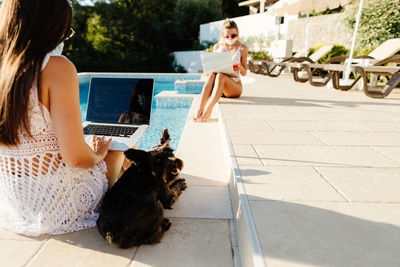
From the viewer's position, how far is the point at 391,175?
6.68 feet

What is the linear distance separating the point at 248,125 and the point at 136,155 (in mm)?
2095

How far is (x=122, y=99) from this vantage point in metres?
2.39

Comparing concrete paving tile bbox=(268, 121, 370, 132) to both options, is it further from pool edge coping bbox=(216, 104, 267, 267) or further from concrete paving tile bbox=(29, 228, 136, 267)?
concrete paving tile bbox=(29, 228, 136, 267)

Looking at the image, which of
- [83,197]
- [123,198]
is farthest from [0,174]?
[123,198]

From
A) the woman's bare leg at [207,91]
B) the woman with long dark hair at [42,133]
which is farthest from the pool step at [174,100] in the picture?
the woman with long dark hair at [42,133]

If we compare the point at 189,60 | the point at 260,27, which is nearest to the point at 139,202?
the point at 260,27

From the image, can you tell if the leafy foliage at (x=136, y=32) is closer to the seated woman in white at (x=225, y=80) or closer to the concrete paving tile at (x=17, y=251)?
the seated woman in white at (x=225, y=80)

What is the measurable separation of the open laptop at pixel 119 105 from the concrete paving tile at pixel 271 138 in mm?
1047

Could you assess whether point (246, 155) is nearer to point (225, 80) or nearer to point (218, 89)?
point (218, 89)

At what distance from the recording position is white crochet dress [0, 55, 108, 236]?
1489 millimetres

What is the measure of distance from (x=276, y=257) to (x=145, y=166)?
0.97 m

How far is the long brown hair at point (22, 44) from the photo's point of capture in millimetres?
1253

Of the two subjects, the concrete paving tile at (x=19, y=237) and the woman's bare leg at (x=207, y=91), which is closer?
the concrete paving tile at (x=19, y=237)

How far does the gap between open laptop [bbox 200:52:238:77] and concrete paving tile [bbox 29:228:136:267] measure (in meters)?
3.39
